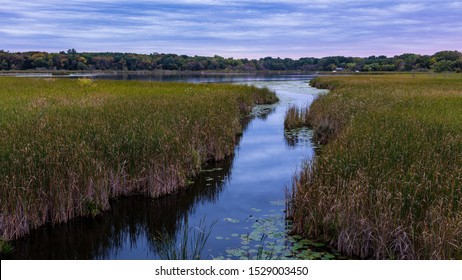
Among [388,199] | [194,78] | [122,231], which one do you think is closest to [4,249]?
[122,231]

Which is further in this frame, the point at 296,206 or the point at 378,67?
the point at 378,67

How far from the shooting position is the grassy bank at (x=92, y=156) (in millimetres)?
8935

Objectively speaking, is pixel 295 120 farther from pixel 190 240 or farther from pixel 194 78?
pixel 194 78

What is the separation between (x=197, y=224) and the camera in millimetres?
10273

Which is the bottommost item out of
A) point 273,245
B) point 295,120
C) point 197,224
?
point 197,224

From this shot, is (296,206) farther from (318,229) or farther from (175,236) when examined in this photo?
(175,236)

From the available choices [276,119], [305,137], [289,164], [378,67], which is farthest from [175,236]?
[378,67]

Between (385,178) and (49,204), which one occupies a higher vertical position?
(385,178)

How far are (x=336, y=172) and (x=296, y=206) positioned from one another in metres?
1.36

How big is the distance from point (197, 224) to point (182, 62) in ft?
573

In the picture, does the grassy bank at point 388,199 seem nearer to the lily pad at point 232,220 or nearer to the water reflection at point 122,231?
the lily pad at point 232,220

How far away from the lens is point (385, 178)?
8781mm

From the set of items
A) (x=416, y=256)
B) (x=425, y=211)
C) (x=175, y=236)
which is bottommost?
(x=175, y=236)

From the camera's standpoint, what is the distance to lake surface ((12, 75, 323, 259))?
334 inches
